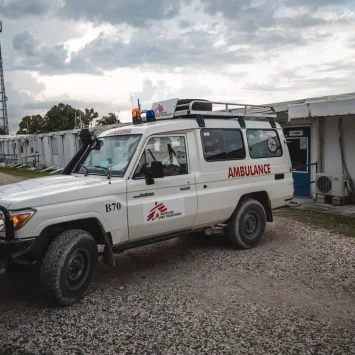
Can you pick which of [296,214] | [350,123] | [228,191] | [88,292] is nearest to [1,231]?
[88,292]

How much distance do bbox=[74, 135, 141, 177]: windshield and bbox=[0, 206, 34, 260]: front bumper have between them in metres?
1.49

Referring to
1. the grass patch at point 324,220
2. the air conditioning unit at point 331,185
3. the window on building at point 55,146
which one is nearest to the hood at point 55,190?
the grass patch at point 324,220

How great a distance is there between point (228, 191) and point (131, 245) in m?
1.87

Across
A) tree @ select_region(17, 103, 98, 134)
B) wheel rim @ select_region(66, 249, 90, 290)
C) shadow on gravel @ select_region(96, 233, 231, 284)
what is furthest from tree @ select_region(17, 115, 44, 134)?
wheel rim @ select_region(66, 249, 90, 290)

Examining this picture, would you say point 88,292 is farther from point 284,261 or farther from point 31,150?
point 31,150

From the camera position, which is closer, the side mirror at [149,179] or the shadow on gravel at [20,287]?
the shadow on gravel at [20,287]

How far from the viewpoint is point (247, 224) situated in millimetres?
6746

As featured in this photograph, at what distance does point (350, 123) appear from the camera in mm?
10609

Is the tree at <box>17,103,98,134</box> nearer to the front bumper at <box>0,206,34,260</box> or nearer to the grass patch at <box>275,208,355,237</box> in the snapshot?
the grass patch at <box>275,208,355,237</box>

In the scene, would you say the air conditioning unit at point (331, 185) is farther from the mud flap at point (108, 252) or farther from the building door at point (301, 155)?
the mud flap at point (108, 252)

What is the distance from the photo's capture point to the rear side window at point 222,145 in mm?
6105

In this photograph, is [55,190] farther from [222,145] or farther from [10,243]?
[222,145]

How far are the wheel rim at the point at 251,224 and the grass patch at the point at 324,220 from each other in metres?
1.98

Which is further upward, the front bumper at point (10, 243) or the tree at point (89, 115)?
the tree at point (89, 115)
